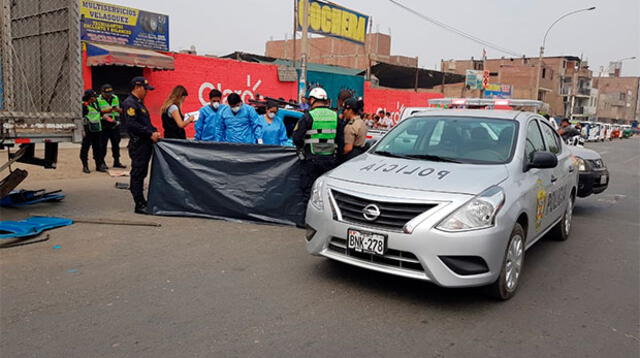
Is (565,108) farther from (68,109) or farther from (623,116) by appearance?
(68,109)

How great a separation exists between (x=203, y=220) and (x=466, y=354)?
452 cm

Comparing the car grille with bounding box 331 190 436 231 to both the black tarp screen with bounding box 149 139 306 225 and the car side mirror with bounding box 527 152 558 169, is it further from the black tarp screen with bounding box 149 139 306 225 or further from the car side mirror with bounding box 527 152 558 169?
the black tarp screen with bounding box 149 139 306 225

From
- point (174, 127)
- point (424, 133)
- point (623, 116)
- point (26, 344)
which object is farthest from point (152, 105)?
point (623, 116)

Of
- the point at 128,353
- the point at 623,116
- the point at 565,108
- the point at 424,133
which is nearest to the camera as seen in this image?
the point at 128,353

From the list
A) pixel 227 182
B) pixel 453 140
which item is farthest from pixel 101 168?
pixel 453 140

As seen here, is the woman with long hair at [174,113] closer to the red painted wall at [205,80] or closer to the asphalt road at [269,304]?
the asphalt road at [269,304]

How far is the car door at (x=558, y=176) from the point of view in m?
5.65

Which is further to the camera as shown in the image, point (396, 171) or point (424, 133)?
point (424, 133)

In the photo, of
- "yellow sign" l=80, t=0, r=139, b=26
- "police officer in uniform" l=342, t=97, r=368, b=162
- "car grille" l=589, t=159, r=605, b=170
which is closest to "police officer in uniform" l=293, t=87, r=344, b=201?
"police officer in uniform" l=342, t=97, r=368, b=162

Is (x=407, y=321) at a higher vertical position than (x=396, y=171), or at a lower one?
lower

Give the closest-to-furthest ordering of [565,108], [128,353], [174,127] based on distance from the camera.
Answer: [128,353] → [174,127] → [565,108]

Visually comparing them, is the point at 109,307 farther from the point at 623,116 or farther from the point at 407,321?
the point at 623,116

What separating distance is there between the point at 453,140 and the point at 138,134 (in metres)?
4.34

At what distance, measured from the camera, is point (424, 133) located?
5531mm
